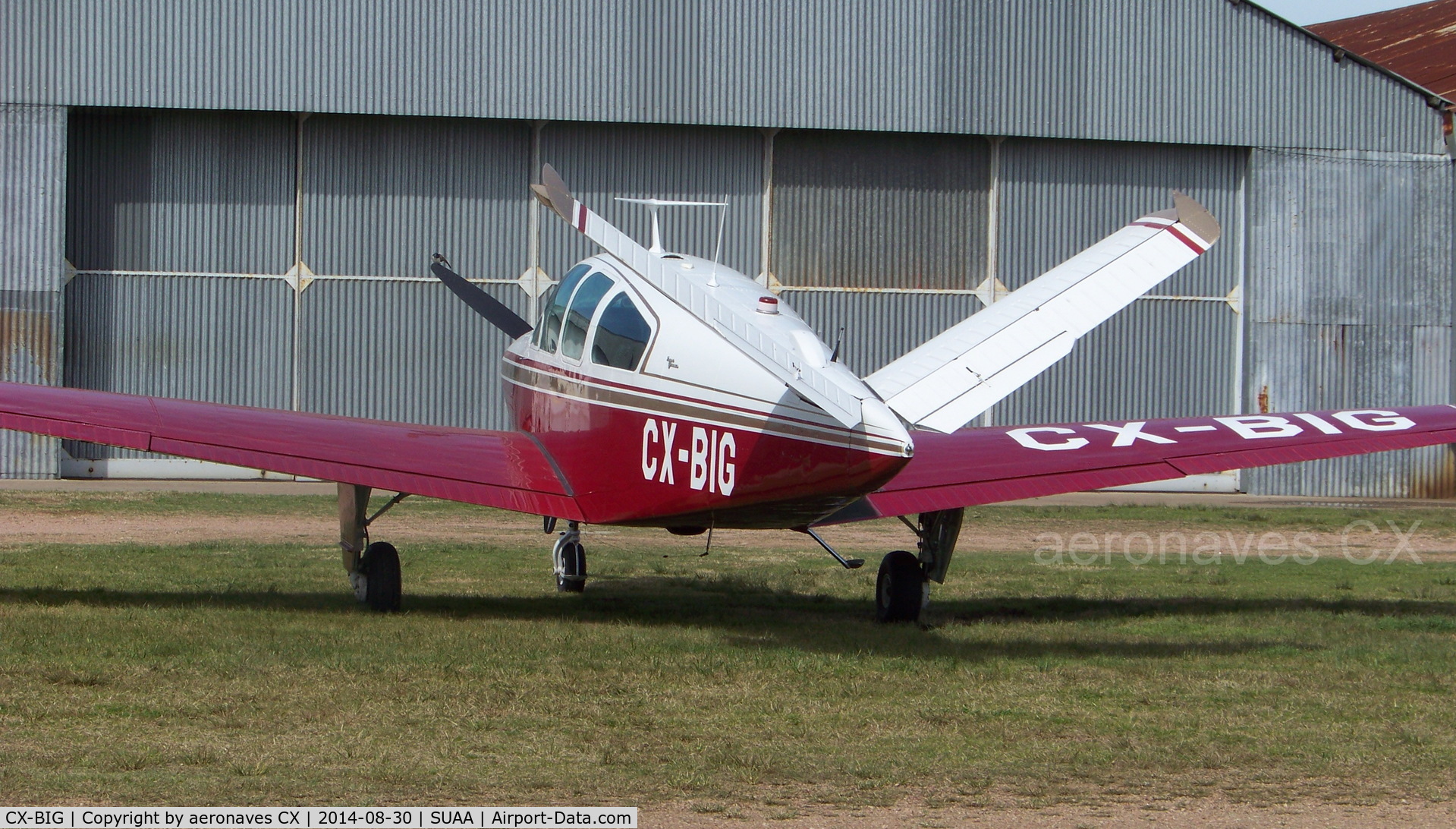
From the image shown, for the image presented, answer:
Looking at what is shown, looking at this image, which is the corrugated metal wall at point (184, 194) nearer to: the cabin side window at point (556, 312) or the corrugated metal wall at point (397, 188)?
the corrugated metal wall at point (397, 188)

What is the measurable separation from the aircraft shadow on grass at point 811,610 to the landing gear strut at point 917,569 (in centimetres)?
25

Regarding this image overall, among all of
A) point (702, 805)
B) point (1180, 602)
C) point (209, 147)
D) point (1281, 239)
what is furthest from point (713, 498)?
point (1281, 239)

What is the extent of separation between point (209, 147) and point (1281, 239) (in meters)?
21.2

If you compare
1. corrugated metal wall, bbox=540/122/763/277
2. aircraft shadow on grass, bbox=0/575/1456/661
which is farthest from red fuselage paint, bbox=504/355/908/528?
corrugated metal wall, bbox=540/122/763/277

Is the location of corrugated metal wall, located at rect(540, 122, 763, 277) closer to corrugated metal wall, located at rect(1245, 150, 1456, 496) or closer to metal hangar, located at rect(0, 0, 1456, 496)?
metal hangar, located at rect(0, 0, 1456, 496)

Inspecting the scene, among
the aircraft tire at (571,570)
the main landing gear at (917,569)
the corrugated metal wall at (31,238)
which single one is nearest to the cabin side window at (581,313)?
the aircraft tire at (571,570)

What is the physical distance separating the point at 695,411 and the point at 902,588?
9.59ft

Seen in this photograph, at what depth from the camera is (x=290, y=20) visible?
27359mm

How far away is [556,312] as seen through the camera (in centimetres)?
1250

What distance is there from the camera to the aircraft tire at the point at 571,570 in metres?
13.6

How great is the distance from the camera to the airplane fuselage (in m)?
9.18

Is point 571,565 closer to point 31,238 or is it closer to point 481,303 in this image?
point 481,303

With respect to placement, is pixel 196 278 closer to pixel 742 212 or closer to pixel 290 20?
pixel 290 20

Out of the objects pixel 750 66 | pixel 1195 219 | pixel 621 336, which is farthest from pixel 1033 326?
pixel 750 66
